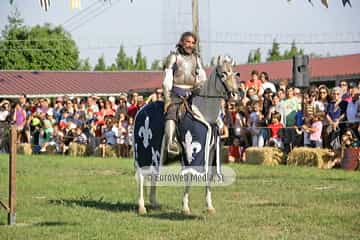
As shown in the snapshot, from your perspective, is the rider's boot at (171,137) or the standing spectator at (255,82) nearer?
the rider's boot at (171,137)

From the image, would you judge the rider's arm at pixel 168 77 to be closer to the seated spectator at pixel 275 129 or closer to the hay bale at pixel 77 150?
the seated spectator at pixel 275 129

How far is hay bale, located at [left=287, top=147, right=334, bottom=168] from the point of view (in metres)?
20.1

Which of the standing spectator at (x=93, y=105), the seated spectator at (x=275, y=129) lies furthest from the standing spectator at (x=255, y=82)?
the standing spectator at (x=93, y=105)

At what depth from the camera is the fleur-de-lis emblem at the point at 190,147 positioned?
37.6 feet

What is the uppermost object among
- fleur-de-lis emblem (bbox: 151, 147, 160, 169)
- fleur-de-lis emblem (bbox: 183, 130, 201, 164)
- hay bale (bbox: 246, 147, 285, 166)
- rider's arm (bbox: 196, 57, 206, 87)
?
rider's arm (bbox: 196, 57, 206, 87)

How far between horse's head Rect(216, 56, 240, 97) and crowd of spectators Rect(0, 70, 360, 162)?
1.29 metres

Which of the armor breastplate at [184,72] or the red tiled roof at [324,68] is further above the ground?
the red tiled roof at [324,68]

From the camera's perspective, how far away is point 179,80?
38.3 feet

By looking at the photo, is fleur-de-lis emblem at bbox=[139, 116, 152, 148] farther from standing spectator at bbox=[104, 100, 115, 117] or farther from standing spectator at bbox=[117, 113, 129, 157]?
standing spectator at bbox=[104, 100, 115, 117]

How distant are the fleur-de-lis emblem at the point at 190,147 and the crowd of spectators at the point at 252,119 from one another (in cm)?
101

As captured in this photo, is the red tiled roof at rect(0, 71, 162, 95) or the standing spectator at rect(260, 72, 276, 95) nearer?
the standing spectator at rect(260, 72, 276, 95)

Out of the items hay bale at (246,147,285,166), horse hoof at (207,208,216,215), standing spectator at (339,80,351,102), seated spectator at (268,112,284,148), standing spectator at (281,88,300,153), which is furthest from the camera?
seated spectator at (268,112,284,148)

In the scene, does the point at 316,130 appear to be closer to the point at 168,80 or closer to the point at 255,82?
the point at 255,82

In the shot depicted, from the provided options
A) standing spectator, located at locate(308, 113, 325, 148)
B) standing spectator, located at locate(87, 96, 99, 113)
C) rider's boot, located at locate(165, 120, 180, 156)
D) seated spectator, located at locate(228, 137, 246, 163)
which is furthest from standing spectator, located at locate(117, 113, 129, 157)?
rider's boot, located at locate(165, 120, 180, 156)
